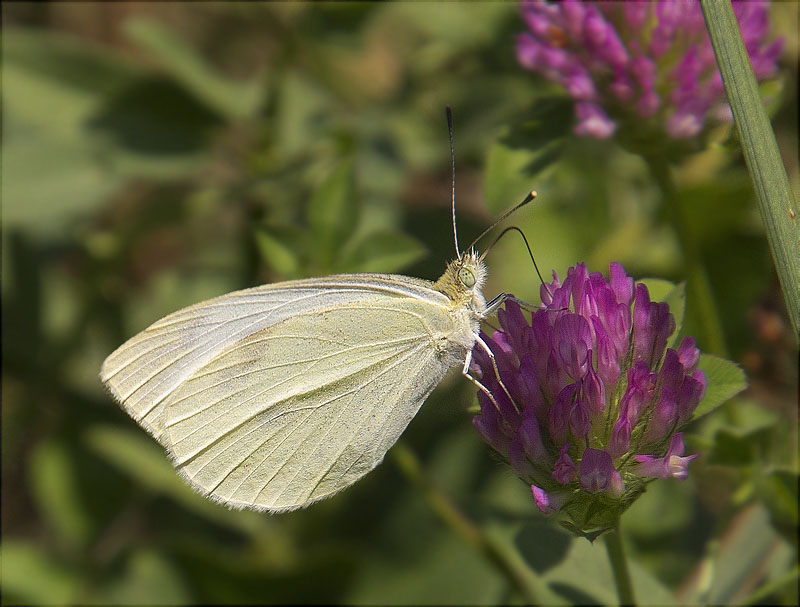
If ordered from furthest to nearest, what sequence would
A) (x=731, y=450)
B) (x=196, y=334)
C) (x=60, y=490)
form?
(x=60, y=490) < (x=196, y=334) < (x=731, y=450)

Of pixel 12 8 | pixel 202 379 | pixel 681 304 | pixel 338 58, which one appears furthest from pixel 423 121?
pixel 12 8

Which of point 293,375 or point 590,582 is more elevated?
point 293,375

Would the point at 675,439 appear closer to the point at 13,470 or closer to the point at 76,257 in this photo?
the point at 13,470

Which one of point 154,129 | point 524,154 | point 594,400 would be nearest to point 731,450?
point 594,400

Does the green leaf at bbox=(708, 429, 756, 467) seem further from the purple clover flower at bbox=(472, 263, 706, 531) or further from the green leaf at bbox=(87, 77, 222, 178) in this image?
the green leaf at bbox=(87, 77, 222, 178)

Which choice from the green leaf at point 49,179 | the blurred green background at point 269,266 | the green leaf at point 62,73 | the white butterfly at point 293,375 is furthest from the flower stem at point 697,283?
the green leaf at point 62,73

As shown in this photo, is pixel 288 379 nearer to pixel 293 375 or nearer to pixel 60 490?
pixel 293 375

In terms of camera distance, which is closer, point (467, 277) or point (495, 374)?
point (495, 374)

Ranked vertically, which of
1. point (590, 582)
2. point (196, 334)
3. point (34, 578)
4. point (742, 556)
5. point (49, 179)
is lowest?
point (34, 578)
